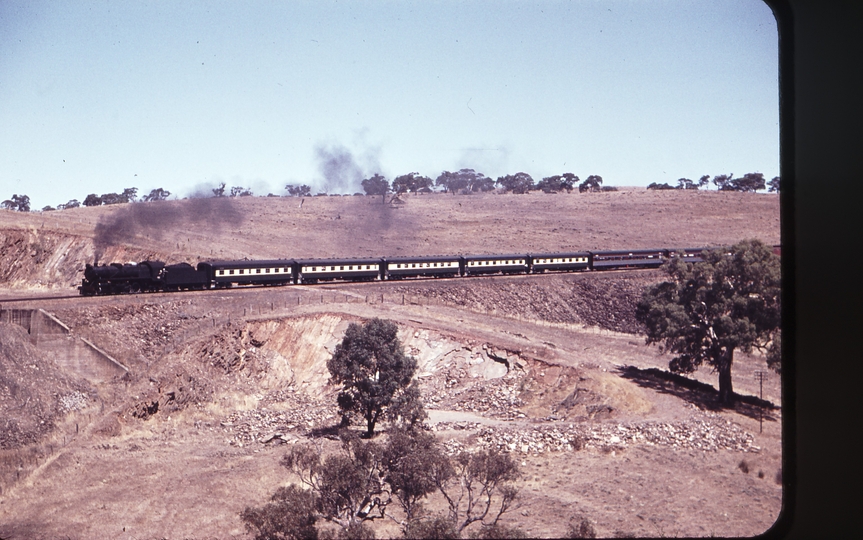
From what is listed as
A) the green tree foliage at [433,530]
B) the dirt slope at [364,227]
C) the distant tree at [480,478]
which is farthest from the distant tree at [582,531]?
the dirt slope at [364,227]

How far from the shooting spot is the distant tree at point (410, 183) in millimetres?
99188

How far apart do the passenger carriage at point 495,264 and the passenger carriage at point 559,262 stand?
0.63 metres

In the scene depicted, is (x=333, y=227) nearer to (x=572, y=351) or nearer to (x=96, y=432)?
(x=572, y=351)

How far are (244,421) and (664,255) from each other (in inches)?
1391

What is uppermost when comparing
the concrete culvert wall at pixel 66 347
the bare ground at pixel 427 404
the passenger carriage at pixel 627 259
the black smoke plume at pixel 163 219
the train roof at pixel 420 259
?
the black smoke plume at pixel 163 219

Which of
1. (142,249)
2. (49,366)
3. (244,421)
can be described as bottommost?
(244,421)

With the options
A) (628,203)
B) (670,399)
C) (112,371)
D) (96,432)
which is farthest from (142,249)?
(628,203)

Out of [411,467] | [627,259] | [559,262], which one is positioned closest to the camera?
[411,467]

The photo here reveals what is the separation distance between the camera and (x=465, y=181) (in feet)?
389

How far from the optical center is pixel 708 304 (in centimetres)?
2752

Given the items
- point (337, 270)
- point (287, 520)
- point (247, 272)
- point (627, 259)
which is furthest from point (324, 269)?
point (287, 520)

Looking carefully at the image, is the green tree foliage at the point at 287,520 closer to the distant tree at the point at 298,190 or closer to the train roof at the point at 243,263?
the train roof at the point at 243,263

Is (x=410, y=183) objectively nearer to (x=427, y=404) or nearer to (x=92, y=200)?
(x=92, y=200)

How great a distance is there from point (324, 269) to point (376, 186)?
61.9m
